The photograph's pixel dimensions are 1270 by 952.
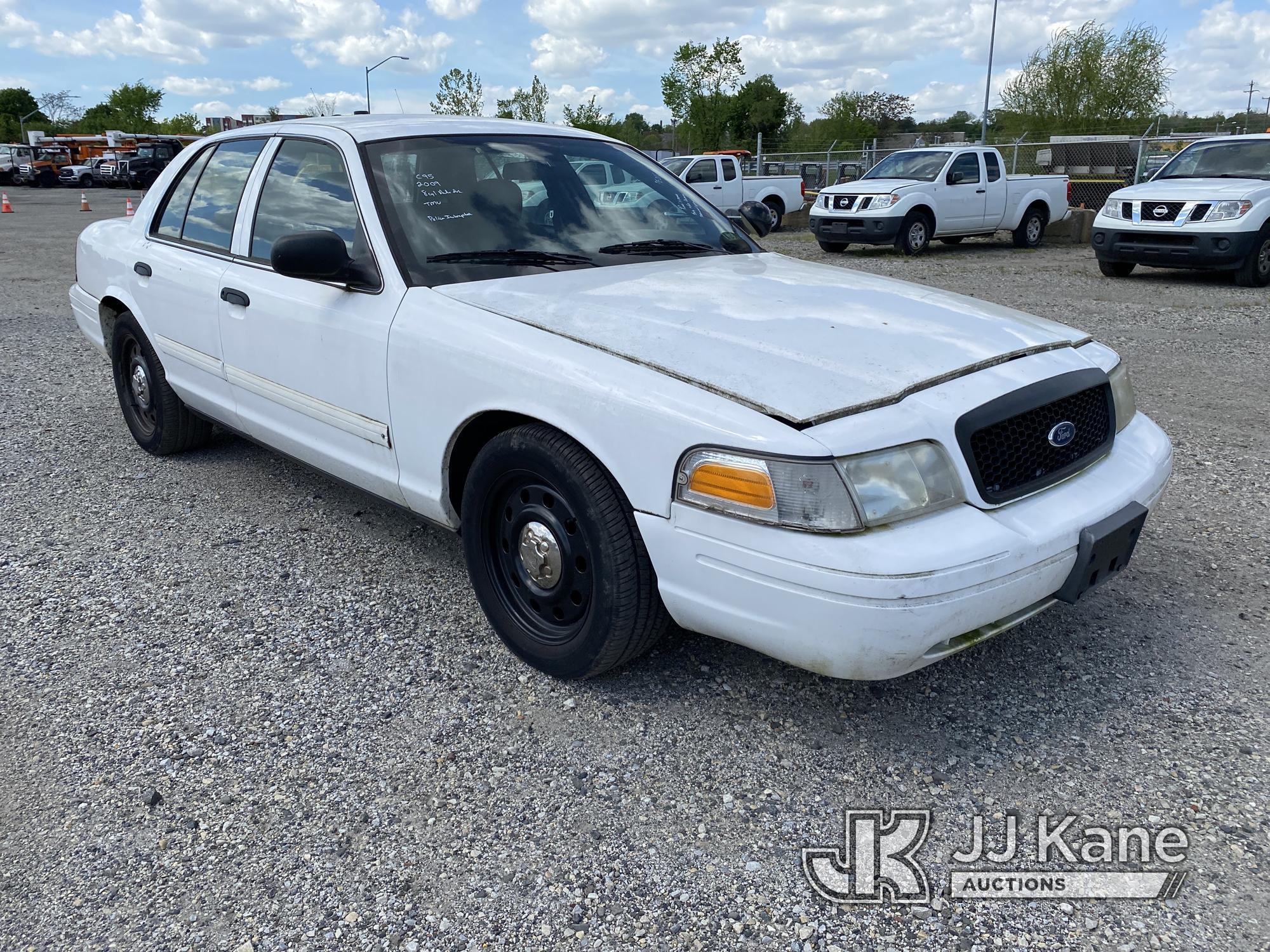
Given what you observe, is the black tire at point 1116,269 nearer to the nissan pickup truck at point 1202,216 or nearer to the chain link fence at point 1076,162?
the nissan pickup truck at point 1202,216

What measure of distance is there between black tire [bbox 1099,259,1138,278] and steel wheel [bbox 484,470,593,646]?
11.6 meters

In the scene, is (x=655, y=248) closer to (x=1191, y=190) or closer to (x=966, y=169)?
(x=1191, y=190)

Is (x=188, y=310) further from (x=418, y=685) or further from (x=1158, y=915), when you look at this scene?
(x=1158, y=915)

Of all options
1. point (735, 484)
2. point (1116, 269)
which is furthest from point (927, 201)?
point (735, 484)

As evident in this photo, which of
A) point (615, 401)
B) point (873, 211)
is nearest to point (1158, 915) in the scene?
point (615, 401)

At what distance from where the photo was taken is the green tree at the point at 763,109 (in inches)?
2238

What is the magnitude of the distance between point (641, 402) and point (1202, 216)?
10.9 meters

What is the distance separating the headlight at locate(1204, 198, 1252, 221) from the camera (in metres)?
10.8

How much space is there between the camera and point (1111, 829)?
2.38 m

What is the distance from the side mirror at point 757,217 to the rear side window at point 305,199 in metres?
1.94

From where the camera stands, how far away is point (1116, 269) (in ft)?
41.2

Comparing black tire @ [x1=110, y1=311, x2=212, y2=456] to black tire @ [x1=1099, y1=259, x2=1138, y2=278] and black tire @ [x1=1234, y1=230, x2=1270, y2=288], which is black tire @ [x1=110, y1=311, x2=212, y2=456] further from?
black tire @ [x1=1099, y1=259, x2=1138, y2=278]

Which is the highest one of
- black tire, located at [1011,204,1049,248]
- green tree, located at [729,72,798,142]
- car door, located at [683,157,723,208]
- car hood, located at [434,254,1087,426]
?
green tree, located at [729,72,798,142]

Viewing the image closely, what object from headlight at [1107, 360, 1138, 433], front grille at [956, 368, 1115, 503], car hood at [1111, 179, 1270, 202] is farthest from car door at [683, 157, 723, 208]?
front grille at [956, 368, 1115, 503]
